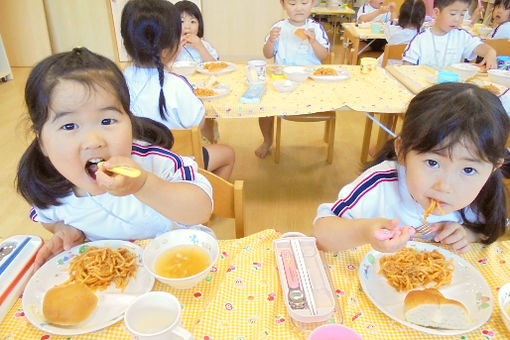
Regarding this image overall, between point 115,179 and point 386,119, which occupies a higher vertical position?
point 115,179

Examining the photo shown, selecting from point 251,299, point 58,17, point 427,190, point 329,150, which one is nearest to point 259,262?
point 251,299

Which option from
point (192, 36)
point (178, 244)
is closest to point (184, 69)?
point (192, 36)

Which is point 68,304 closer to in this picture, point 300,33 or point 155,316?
point 155,316

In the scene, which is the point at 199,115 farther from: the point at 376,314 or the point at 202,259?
the point at 376,314

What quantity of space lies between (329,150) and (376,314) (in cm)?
221

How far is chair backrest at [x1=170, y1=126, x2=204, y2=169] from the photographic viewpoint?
148 centimetres

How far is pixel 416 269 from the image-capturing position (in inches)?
32.5

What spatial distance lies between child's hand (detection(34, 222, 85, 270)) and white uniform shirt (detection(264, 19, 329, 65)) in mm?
2309

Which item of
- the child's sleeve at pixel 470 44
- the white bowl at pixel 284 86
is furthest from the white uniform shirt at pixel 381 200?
the child's sleeve at pixel 470 44

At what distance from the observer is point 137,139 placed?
1115 millimetres

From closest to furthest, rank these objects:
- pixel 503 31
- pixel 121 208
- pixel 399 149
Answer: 1. pixel 399 149
2. pixel 121 208
3. pixel 503 31

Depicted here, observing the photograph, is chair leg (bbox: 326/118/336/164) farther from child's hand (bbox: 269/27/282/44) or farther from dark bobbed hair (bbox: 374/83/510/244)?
dark bobbed hair (bbox: 374/83/510/244)

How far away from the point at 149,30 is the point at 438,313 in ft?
5.09

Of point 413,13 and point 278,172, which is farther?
point 413,13
